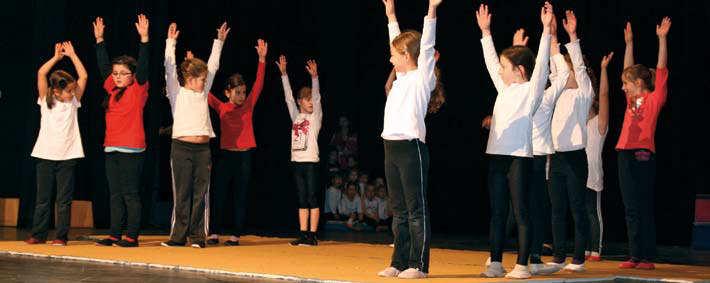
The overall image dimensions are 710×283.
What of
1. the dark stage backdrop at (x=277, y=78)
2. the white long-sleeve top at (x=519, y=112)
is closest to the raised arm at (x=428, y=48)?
the white long-sleeve top at (x=519, y=112)

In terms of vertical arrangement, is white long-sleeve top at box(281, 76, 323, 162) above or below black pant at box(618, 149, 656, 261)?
above

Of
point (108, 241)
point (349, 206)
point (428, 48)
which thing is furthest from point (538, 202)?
point (349, 206)

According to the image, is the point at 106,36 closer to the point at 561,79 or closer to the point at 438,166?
the point at 438,166

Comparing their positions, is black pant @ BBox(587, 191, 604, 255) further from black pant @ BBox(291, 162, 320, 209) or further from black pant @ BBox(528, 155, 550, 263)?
black pant @ BBox(291, 162, 320, 209)

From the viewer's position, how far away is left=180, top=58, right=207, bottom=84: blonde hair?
8.37m

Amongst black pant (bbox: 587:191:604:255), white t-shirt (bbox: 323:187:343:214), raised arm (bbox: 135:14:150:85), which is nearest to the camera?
black pant (bbox: 587:191:604:255)

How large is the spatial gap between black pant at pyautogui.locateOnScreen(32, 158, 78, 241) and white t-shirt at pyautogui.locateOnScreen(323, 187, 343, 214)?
14.4 feet

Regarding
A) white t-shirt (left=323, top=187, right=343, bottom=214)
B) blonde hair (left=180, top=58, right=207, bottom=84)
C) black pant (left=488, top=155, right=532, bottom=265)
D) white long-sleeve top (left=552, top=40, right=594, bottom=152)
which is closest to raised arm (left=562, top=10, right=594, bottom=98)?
white long-sleeve top (left=552, top=40, right=594, bottom=152)

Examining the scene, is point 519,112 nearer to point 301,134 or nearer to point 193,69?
point 193,69

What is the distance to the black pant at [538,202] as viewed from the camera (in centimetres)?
665

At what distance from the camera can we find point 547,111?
681 centimetres

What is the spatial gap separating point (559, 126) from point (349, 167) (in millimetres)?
5630

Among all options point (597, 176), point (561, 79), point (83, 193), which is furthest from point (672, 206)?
point (83, 193)

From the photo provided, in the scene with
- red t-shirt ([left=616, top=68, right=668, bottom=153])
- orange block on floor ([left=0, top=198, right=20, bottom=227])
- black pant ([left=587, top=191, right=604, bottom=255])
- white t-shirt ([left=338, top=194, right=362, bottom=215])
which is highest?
red t-shirt ([left=616, top=68, right=668, bottom=153])
